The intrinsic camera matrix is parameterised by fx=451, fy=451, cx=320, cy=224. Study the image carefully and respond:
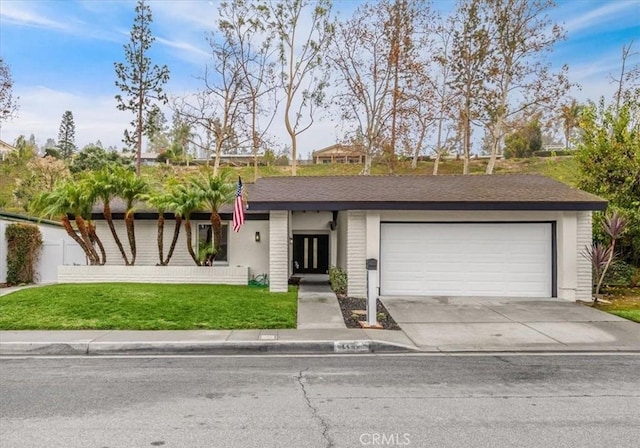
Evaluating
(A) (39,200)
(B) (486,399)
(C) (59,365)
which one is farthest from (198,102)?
(B) (486,399)

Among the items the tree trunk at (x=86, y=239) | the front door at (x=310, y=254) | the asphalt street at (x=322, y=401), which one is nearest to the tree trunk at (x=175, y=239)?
the tree trunk at (x=86, y=239)

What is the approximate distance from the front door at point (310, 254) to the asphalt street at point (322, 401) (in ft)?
39.3

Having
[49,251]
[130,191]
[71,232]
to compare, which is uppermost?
[130,191]

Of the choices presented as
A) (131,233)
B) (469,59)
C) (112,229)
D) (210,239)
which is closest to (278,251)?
(210,239)

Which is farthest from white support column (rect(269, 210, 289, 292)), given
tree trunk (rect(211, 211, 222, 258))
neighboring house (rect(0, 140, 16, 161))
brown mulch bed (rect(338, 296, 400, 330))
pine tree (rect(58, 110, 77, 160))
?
pine tree (rect(58, 110, 77, 160))

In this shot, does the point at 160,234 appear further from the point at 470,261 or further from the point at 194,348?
the point at 470,261

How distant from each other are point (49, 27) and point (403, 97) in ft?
62.0

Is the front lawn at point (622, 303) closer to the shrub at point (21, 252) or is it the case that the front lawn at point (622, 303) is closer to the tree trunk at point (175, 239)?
the tree trunk at point (175, 239)

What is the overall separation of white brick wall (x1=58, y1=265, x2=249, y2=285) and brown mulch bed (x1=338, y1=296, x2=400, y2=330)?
4.04 meters

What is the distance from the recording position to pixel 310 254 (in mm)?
19359

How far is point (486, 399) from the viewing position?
5.16m

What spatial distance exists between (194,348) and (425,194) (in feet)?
26.5

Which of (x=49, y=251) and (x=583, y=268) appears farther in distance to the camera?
(x=49, y=251)

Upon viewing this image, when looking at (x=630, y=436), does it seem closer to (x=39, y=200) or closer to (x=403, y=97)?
(x=39, y=200)
